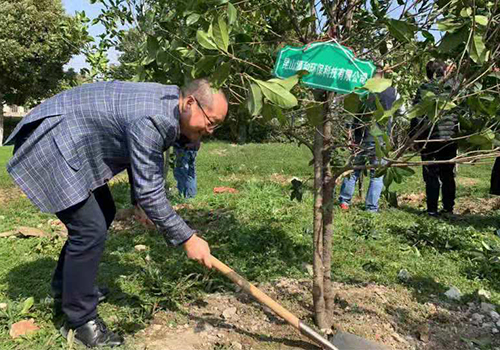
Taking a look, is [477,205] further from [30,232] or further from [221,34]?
[221,34]

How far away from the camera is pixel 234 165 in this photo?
910 centimetres

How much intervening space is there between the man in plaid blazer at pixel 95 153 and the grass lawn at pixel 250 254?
1.56 feet

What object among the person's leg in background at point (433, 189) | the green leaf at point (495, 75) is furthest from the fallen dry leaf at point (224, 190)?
the green leaf at point (495, 75)

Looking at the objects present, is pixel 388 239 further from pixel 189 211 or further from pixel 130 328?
pixel 130 328

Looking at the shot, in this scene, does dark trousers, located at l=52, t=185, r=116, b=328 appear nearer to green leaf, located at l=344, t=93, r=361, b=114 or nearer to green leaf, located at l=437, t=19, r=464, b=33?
green leaf, located at l=344, t=93, r=361, b=114

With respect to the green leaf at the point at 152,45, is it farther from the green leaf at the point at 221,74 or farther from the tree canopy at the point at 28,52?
the tree canopy at the point at 28,52

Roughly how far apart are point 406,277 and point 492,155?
1561mm

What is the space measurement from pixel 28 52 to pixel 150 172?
1697 centimetres

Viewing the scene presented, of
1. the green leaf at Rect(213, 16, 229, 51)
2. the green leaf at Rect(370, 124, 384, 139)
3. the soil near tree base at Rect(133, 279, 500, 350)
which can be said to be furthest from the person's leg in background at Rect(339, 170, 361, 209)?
the green leaf at Rect(213, 16, 229, 51)

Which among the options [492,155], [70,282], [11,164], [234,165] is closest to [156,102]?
[11,164]

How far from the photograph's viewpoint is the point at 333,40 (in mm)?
1960

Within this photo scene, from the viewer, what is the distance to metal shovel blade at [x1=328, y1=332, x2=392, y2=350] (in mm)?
2305

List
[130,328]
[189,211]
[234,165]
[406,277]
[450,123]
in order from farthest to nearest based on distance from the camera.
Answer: [234,165]
[189,211]
[450,123]
[406,277]
[130,328]

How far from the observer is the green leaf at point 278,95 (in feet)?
4.46
